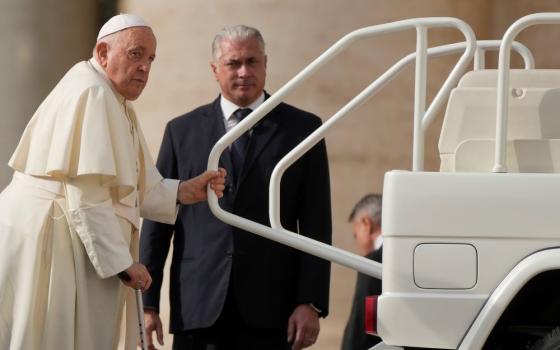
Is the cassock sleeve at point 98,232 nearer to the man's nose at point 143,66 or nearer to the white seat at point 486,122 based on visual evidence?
the man's nose at point 143,66

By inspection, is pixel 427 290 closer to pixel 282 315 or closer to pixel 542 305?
pixel 542 305

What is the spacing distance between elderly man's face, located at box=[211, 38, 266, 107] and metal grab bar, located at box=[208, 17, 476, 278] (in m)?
0.77

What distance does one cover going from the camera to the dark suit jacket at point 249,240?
22.2 feet

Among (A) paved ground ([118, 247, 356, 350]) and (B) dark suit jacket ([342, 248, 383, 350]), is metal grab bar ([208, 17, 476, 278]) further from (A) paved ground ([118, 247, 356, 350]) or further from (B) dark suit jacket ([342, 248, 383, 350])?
(A) paved ground ([118, 247, 356, 350])

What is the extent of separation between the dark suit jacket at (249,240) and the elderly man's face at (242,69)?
145mm

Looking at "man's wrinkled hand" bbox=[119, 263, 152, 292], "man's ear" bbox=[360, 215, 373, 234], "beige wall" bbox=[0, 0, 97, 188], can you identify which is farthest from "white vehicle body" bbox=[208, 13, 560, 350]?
"beige wall" bbox=[0, 0, 97, 188]

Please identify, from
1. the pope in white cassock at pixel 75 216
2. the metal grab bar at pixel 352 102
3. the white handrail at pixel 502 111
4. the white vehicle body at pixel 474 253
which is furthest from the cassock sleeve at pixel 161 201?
the white handrail at pixel 502 111

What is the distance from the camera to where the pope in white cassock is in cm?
605

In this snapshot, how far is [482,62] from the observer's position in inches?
255

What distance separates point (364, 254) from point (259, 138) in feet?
7.86

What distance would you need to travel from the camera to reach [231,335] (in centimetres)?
677

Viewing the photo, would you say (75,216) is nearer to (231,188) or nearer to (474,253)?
(231,188)

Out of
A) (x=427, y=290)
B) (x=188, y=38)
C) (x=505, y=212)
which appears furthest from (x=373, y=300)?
(x=188, y=38)

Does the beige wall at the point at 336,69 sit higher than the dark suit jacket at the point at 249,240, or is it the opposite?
the beige wall at the point at 336,69
